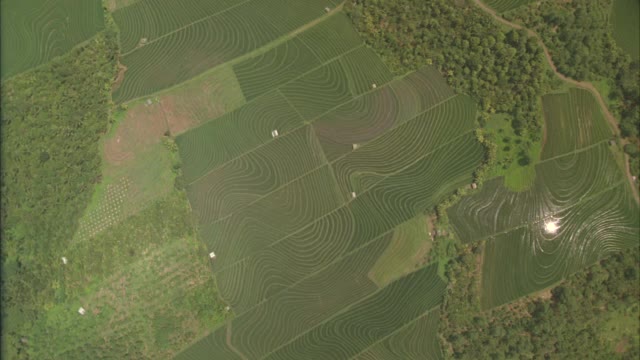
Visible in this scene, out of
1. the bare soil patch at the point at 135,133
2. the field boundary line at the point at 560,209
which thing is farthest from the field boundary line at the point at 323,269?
the bare soil patch at the point at 135,133

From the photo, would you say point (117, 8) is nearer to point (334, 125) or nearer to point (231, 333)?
point (334, 125)

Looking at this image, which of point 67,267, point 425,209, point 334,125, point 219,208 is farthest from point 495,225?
point 67,267

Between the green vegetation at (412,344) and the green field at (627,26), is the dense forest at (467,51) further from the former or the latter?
the green vegetation at (412,344)

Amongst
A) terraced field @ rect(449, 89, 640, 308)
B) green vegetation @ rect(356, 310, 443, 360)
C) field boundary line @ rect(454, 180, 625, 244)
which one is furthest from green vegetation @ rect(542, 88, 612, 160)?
green vegetation @ rect(356, 310, 443, 360)

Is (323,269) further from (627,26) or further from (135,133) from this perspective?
(627,26)

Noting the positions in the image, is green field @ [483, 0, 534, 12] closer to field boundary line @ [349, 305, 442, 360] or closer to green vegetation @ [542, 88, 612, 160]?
green vegetation @ [542, 88, 612, 160]

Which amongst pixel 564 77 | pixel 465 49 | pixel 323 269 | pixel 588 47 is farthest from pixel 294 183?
pixel 588 47
